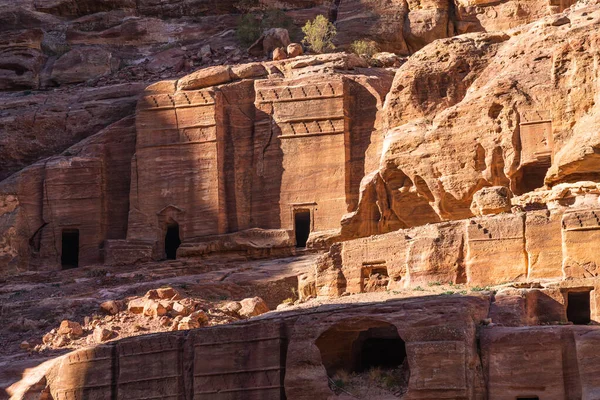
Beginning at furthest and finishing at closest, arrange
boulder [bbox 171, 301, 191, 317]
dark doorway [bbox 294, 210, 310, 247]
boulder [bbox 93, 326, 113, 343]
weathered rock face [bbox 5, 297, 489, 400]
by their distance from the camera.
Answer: dark doorway [bbox 294, 210, 310, 247], boulder [bbox 171, 301, 191, 317], boulder [bbox 93, 326, 113, 343], weathered rock face [bbox 5, 297, 489, 400]

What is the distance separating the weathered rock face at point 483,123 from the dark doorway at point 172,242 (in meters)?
7.83

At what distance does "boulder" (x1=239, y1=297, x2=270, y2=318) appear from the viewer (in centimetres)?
3662

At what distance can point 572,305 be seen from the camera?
32062 millimetres

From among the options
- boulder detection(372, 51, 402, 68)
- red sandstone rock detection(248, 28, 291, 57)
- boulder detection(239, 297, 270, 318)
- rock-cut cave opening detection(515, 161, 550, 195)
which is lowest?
boulder detection(239, 297, 270, 318)

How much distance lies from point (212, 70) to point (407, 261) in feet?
51.0

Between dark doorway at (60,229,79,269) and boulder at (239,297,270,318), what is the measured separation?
11977 mm

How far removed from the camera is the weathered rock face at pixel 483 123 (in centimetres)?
3581

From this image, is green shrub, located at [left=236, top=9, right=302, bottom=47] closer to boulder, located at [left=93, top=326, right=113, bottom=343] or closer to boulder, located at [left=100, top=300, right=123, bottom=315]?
boulder, located at [left=100, top=300, right=123, bottom=315]

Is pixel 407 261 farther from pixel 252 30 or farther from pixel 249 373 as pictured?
pixel 252 30

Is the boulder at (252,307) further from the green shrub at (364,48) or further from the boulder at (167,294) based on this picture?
the green shrub at (364,48)

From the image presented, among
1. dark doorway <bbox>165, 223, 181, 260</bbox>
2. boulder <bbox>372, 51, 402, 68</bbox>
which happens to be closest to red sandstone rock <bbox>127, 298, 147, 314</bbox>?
dark doorway <bbox>165, 223, 181, 260</bbox>

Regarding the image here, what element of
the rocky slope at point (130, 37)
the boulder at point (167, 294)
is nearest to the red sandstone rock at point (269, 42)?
the rocky slope at point (130, 37)

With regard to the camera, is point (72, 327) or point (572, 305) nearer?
point (572, 305)

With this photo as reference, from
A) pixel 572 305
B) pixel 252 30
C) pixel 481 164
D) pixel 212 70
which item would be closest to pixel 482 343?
pixel 572 305
